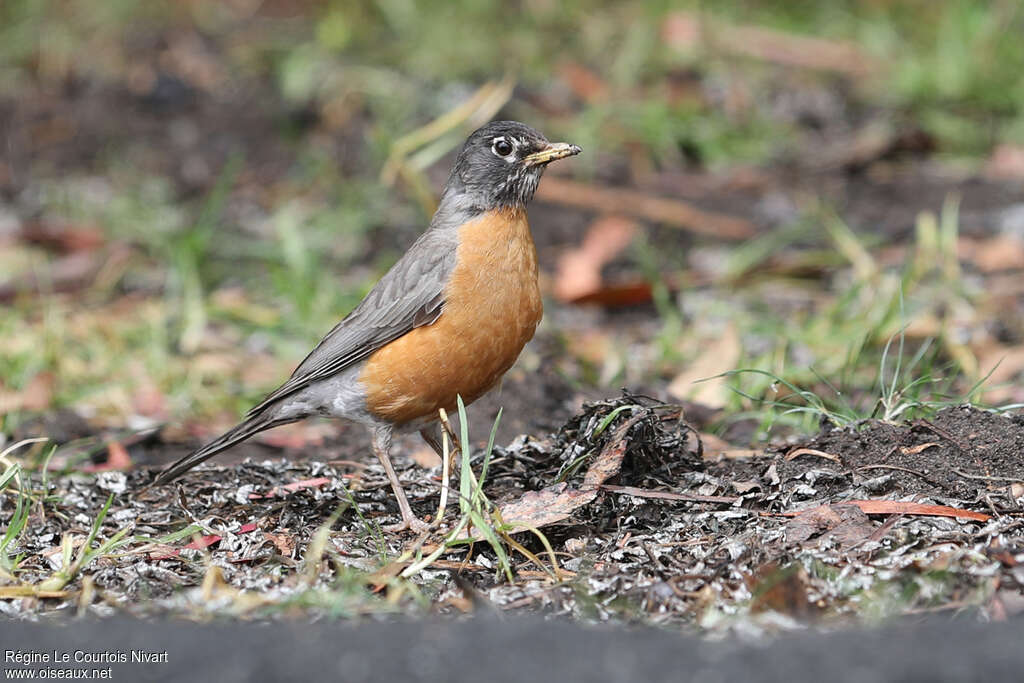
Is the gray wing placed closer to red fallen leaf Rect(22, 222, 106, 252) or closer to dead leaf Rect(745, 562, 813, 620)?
dead leaf Rect(745, 562, 813, 620)

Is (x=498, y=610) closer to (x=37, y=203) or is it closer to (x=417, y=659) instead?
(x=417, y=659)

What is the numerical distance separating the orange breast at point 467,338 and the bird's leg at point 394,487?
71 mm

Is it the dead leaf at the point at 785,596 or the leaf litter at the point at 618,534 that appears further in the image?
the leaf litter at the point at 618,534

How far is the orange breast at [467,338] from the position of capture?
199 inches

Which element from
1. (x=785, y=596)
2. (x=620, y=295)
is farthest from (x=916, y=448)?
(x=620, y=295)

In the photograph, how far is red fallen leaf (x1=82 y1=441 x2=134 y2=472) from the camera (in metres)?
5.89

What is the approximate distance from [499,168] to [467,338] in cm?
91

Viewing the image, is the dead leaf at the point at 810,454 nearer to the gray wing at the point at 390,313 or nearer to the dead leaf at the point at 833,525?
the dead leaf at the point at 833,525

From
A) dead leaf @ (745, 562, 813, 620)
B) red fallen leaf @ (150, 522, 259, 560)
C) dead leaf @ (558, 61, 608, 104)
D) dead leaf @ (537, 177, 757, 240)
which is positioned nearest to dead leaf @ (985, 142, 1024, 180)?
dead leaf @ (537, 177, 757, 240)

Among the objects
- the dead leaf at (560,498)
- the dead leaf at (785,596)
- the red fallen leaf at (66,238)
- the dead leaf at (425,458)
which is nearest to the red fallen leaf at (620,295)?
the dead leaf at (425,458)

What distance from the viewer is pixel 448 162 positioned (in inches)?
401

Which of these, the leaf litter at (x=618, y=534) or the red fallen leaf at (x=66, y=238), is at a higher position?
the red fallen leaf at (x=66, y=238)

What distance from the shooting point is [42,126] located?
38.2 feet

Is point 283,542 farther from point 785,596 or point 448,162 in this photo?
point 448,162
